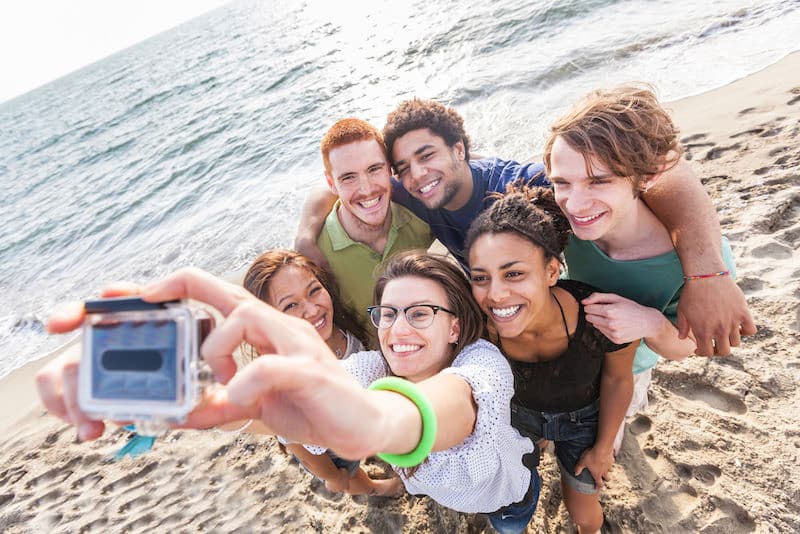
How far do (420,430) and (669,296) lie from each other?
1.75 metres

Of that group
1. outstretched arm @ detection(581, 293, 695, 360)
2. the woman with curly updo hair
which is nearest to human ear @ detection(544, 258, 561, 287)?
the woman with curly updo hair

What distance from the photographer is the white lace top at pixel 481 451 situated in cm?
164

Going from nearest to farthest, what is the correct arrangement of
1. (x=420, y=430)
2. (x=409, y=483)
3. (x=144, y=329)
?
1. (x=144, y=329)
2. (x=420, y=430)
3. (x=409, y=483)

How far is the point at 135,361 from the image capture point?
3.10 feet

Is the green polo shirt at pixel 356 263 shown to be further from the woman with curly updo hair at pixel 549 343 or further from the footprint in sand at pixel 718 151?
the footprint in sand at pixel 718 151

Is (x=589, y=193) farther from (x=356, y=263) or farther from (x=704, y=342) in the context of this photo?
(x=356, y=263)

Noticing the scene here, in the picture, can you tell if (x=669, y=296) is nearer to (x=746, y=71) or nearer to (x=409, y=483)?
(x=409, y=483)

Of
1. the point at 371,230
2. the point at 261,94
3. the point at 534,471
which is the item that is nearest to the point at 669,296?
the point at 534,471

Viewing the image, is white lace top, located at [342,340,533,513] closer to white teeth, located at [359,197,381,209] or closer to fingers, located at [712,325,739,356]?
fingers, located at [712,325,739,356]

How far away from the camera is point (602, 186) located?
2.12m

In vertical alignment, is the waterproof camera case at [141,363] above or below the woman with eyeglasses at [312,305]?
above

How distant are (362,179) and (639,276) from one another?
184 cm

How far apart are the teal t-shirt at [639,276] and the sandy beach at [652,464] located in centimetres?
70

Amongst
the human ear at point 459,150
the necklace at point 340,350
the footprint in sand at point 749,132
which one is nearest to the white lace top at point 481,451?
the necklace at point 340,350
